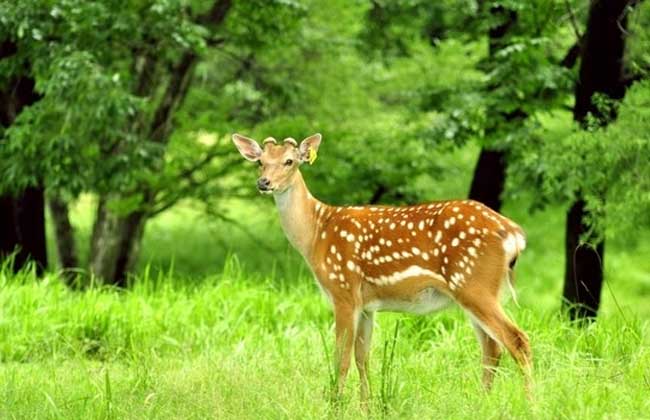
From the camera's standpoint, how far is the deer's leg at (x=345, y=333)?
6570 millimetres

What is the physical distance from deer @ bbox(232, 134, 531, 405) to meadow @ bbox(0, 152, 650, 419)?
10.0 inches

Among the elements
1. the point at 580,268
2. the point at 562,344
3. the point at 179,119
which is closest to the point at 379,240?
the point at 562,344

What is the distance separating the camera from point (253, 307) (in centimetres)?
924

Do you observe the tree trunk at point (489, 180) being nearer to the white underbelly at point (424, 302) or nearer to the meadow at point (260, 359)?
the meadow at point (260, 359)

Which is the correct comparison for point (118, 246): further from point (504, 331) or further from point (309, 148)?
point (504, 331)

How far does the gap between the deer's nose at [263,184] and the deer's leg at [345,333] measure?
793mm

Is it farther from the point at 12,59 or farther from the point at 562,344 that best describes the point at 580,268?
the point at 12,59

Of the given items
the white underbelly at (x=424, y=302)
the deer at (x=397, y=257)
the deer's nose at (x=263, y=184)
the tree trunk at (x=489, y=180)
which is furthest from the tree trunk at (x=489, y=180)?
the deer's nose at (x=263, y=184)

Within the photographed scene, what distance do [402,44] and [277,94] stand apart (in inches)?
68.3

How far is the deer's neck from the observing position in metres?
7.01

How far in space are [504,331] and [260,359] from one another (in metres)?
1.93

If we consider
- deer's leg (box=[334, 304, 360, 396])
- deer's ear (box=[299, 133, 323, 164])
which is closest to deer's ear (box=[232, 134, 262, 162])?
deer's ear (box=[299, 133, 323, 164])

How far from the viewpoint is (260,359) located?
761 cm

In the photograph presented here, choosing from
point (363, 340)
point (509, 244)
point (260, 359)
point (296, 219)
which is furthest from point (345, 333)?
point (260, 359)
